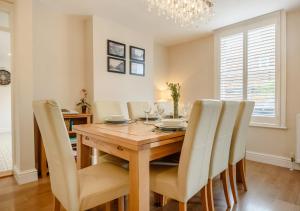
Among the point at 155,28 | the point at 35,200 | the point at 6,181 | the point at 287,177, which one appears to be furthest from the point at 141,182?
the point at 155,28

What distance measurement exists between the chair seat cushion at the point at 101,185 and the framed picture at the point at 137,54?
2742 mm

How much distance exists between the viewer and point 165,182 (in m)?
1.31

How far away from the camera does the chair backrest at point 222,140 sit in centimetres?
154

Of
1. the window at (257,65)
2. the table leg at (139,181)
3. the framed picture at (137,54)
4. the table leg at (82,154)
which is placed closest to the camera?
the table leg at (139,181)

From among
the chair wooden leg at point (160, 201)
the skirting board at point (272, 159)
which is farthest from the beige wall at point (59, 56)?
the skirting board at point (272, 159)

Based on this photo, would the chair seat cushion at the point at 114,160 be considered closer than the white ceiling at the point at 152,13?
Yes

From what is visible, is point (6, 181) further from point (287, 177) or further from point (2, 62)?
point (2, 62)

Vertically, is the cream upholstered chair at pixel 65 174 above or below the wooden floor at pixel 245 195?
above

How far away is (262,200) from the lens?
6.43ft

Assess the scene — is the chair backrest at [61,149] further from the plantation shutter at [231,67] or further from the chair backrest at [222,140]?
the plantation shutter at [231,67]

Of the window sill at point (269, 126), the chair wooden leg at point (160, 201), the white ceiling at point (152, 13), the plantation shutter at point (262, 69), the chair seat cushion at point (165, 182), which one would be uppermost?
the white ceiling at point (152, 13)

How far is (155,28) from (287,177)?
11.0ft

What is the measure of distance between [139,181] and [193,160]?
1.26 feet

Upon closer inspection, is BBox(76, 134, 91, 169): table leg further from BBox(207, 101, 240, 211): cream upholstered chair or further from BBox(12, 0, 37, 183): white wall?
BBox(207, 101, 240, 211): cream upholstered chair
